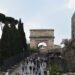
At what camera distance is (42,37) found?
59.2 m

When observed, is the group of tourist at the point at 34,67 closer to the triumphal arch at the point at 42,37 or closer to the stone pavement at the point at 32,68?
the stone pavement at the point at 32,68

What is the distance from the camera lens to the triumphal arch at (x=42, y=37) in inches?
2301

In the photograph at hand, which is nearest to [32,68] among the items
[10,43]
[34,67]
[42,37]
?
[34,67]

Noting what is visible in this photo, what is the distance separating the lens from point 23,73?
28.1 m

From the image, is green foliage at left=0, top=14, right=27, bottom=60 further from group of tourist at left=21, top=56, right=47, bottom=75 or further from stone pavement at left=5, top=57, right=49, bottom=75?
stone pavement at left=5, top=57, right=49, bottom=75

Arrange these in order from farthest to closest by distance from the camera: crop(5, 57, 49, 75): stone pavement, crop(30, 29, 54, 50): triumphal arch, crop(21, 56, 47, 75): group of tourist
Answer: crop(30, 29, 54, 50): triumphal arch, crop(21, 56, 47, 75): group of tourist, crop(5, 57, 49, 75): stone pavement

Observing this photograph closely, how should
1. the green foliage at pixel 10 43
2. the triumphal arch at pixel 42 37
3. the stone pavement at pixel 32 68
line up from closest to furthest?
the stone pavement at pixel 32 68 → the green foliage at pixel 10 43 → the triumphal arch at pixel 42 37

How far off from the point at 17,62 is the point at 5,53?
17.1 feet

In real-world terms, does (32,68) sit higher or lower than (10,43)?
lower

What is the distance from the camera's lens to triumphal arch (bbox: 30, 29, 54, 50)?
58.4m

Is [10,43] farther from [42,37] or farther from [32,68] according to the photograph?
[42,37]

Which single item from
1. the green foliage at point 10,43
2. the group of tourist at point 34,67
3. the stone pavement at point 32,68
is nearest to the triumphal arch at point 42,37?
the green foliage at point 10,43

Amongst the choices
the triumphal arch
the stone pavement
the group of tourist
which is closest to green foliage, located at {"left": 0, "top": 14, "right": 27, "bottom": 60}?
the group of tourist

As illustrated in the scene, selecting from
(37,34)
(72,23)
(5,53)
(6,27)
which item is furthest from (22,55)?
(37,34)
